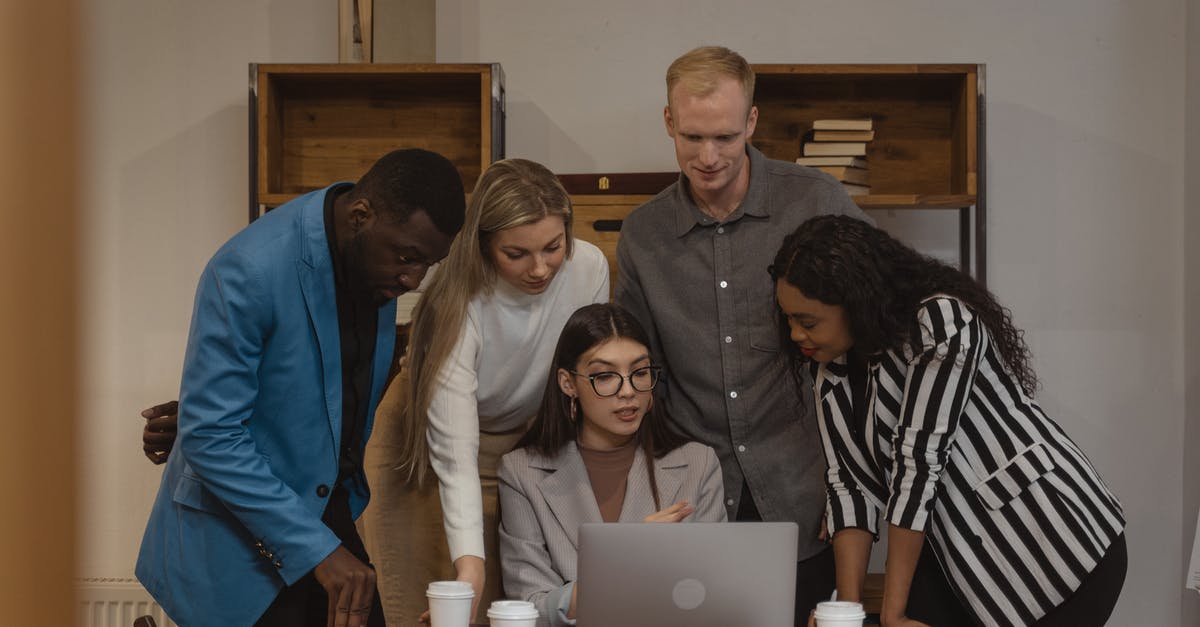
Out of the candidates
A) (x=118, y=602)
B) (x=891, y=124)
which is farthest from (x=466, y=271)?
(x=118, y=602)

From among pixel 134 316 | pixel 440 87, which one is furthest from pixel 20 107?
pixel 134 316

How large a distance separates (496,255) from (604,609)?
2.70 feet

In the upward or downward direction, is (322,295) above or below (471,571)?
above

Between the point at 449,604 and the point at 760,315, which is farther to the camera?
the point at 760,315

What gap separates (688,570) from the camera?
4.98 feet

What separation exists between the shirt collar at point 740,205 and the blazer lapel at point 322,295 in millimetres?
822

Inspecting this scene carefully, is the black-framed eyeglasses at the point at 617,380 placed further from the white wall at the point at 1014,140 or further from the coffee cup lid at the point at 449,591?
the white wall at the point at 1014,140

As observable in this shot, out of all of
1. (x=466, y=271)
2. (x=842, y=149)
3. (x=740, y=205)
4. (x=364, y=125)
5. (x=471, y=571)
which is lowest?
(x=471, y=571)

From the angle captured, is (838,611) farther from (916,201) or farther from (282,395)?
(916,201)

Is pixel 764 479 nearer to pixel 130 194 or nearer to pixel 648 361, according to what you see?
pixel 648 361

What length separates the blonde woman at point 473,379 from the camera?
2102 mm

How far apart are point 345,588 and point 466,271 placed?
2.32 feet

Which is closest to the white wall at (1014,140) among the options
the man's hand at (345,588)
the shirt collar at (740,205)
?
the shirt collar at (740,205)

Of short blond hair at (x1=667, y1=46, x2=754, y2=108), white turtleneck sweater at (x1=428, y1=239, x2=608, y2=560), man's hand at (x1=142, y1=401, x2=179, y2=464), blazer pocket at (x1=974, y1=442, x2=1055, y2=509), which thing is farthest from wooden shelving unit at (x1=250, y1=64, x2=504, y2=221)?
blazer pocket at (x1=974, y1=442, x2=1055, y2=509)
